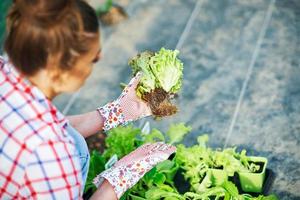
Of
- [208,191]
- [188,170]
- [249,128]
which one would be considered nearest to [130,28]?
[249,128]

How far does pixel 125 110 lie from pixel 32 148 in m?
0.76

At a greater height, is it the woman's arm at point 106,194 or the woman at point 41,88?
the woman at point 41,88

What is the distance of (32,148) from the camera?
63.4 inches

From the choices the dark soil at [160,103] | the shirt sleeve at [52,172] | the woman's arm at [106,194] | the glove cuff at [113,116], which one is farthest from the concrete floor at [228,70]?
the shirt sleeve at [52,172]

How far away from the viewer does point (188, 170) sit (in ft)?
8.79

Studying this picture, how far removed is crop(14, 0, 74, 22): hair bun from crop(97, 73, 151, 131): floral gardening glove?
0.84 m

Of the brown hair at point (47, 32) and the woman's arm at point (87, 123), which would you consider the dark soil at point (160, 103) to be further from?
the brown hair at point (47, 32)

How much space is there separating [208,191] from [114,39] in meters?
2.20

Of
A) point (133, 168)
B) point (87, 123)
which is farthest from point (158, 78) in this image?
point (133, 168)

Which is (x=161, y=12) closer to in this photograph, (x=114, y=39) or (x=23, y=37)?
(x=114, y=39)

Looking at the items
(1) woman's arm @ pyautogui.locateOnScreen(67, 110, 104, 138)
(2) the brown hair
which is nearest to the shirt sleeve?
(2) the brown hair

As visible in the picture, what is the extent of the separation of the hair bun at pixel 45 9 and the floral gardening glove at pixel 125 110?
0.84 meters

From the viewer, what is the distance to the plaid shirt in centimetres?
162

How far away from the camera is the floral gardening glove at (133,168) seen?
204 centimetres
